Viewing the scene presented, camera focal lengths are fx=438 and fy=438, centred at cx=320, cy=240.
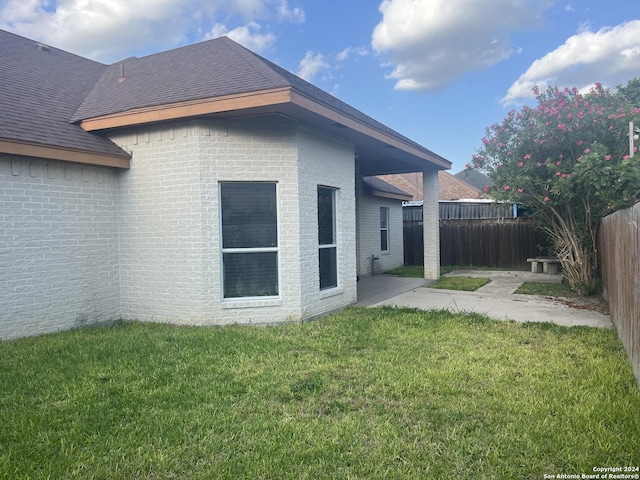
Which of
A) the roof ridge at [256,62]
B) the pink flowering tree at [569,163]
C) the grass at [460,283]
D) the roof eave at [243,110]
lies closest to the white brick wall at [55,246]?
the roof eave at [243,110]

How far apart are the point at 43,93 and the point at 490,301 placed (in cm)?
946

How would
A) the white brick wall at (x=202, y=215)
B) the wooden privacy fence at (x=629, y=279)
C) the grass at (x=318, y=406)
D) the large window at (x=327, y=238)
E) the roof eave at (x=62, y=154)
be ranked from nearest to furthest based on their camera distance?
1. the grass at (x=318, y=406)
2. the wooden privacy fence at (x=629, y=279)
3. the roof eave at (x=62, y=154)
4. the white brick wall at (x=202, y=215)
5. the large window at (x=327, y=238)

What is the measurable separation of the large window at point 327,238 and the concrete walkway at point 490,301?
3.52 feet

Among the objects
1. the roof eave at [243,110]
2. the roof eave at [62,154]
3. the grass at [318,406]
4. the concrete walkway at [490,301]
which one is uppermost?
the roof eave at [243,110]

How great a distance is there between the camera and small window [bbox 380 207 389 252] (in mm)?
15983

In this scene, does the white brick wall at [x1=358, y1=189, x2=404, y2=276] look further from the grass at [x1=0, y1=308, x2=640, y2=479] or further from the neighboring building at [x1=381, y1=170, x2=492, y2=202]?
the neighboring building at [x1=381, y1=170, x2=492, y2=202]

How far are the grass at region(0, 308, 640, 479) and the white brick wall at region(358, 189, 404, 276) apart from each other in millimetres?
8203

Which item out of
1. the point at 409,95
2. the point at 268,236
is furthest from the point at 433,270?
the point at 409,95

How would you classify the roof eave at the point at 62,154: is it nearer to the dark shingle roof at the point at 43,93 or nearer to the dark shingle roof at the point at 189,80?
the dark shingle roof at the point at 43,93

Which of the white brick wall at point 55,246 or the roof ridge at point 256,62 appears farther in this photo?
the roof ridge at point 256,62

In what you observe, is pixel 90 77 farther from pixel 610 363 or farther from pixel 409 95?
pixel 409 95

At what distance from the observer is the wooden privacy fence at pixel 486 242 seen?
15703 mm

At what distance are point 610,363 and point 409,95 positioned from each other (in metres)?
20.7

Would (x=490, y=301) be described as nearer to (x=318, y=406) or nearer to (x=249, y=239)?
(x=249, y=239)
